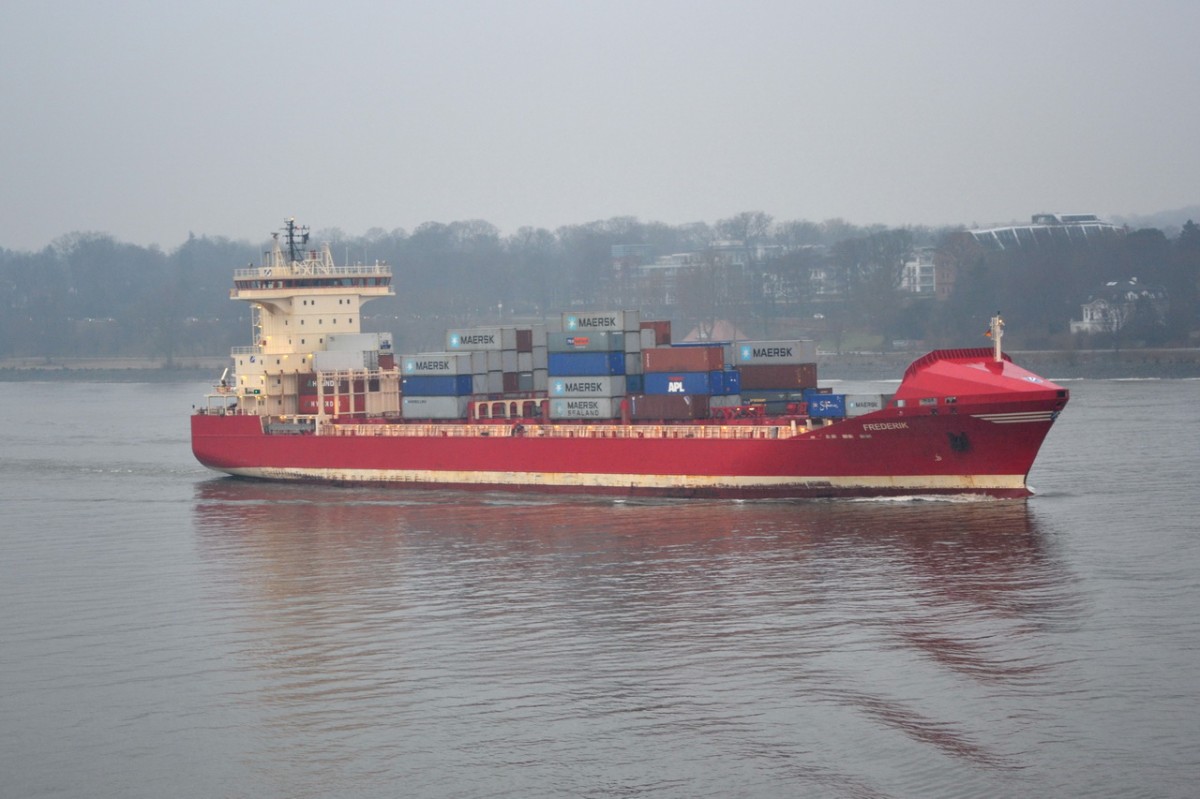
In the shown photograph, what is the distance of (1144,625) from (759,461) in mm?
14600

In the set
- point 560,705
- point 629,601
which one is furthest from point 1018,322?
point 560,705

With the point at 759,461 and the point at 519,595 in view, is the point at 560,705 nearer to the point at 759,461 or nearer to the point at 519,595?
the point at 519,595

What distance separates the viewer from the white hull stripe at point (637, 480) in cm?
3631

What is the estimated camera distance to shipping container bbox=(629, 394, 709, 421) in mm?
39844

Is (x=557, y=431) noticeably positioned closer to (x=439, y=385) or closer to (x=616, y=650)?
(x=439, y=385)

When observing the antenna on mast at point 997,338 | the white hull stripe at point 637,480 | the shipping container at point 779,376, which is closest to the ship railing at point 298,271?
the white hull stripe at point 637,480

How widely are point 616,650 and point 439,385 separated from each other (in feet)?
70.6

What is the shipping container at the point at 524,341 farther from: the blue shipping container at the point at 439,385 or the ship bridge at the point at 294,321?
the ship bridge at the point at 294,321

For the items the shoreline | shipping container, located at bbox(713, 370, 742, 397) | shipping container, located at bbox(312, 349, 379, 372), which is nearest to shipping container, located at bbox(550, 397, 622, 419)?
shipping container, located at bbox(713, 370, 742, 397)

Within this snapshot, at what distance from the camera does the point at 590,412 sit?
41125 mm

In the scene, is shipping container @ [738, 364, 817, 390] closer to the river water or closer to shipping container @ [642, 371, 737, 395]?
shipping container @ [642, 371, 737, 395]

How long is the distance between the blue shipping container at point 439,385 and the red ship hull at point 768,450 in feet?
3.43

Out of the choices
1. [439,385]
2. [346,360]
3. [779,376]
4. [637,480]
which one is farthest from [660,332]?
[346,360]

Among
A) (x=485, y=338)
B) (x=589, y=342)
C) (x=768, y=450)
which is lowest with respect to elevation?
(x=768, y=450)
